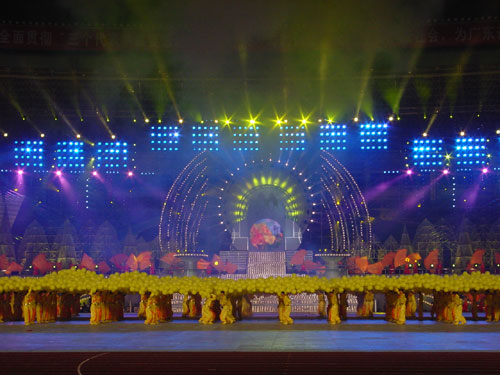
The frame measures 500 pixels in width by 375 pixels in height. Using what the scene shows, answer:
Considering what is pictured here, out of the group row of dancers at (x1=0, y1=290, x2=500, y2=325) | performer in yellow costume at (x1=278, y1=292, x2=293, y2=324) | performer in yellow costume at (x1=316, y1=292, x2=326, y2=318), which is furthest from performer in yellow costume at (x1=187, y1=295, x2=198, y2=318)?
performer in yellow costume at (x1=316, y1=292, x2=326, y2=318)

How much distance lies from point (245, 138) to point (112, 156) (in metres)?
5.90

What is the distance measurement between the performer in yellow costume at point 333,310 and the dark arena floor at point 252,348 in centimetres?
15

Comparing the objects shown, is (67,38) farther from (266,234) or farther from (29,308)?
(266,234)

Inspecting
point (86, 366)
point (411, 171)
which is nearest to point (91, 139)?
point (411, 171)

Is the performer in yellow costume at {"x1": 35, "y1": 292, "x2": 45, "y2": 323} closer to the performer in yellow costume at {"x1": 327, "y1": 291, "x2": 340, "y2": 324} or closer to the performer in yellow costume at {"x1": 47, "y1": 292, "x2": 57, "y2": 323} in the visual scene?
the performer in yellow costume at {"x1": 47, "y1": 292, "x2": 57, "y2": 323}

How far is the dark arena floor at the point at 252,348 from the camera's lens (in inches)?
217

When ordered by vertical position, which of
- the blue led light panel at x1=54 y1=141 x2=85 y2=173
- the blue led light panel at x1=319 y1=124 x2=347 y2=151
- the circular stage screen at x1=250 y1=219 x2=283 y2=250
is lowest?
the circular stage screen at x1=250 y1=219 x2=283 y2=250

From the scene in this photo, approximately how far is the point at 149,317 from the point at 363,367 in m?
4.22

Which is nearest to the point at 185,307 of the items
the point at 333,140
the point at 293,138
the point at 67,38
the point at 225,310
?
the point at 225,310

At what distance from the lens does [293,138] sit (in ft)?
79.9

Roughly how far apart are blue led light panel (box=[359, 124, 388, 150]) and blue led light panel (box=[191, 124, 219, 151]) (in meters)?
6.00

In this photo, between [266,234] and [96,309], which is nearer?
[96,309]

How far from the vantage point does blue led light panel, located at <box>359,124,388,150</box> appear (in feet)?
79.6

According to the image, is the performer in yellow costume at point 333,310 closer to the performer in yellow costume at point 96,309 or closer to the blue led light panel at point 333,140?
the performer in yellow costume at point 96,309
